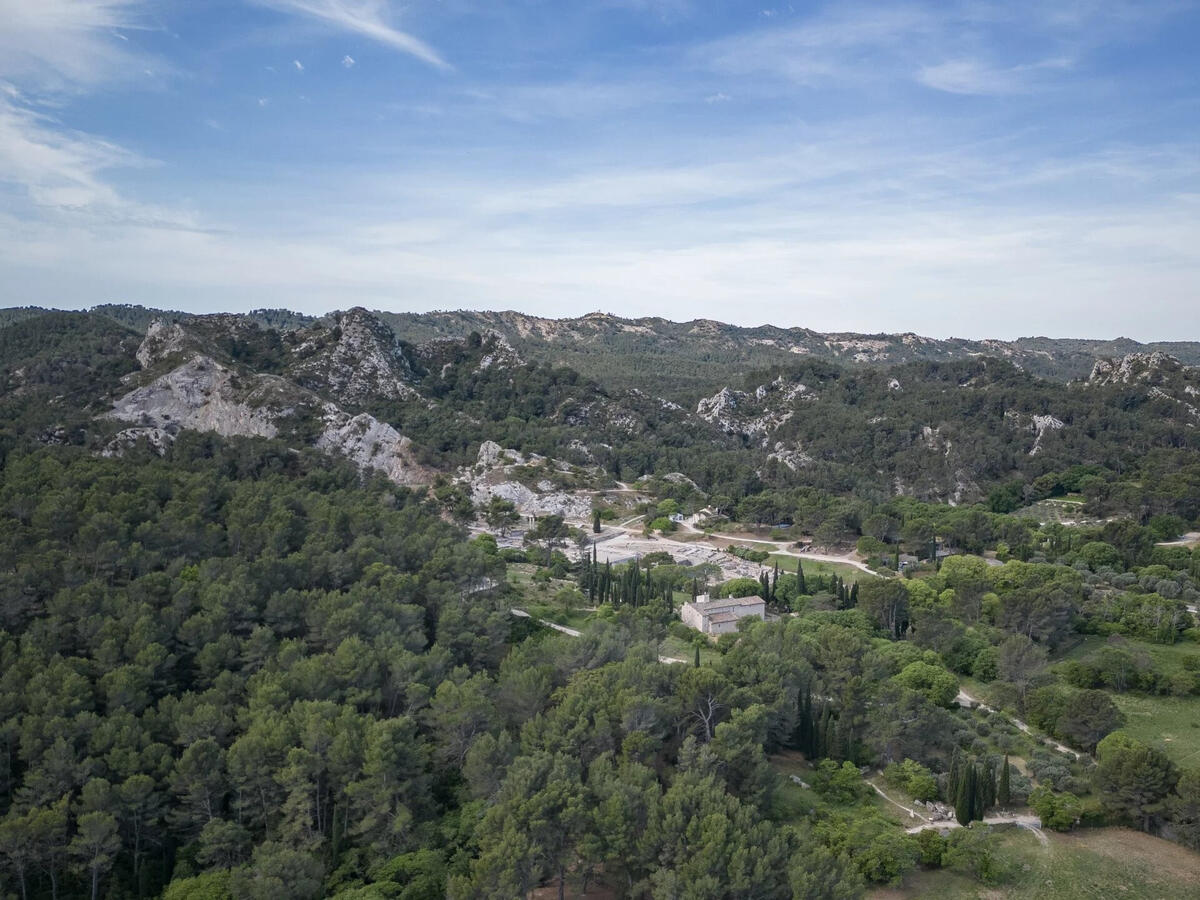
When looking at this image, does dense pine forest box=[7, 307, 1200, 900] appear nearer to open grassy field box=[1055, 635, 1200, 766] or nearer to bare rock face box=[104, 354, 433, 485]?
open grassy field box=[1055, 635, 1200, 766]

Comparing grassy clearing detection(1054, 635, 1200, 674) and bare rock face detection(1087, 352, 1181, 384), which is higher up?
bare rock face detection(1087, 352, 1181, 384)

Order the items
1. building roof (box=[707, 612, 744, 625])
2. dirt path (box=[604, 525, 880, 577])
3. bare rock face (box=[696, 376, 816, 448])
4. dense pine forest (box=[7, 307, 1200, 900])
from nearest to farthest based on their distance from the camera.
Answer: dense pine forest (box=[7, 307, 1200, 900]), building roof (box=[707, 612, 744, 625]), dirt path (box=[604, 525, 880, 577]), bare rock face (box=[696, 376, 816, 448])

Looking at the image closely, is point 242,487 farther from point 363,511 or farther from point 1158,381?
point 1158,381

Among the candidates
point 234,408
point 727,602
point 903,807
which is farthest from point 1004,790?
point 234,408

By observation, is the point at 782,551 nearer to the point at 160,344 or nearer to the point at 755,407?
the point at 755,407

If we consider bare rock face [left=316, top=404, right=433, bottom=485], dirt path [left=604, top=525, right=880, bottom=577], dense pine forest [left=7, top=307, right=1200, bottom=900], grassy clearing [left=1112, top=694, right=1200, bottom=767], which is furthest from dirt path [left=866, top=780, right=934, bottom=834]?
bare rock face [left=316, top=404, right=433, bottom=485]

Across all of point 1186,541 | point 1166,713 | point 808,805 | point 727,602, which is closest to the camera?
point 808,805

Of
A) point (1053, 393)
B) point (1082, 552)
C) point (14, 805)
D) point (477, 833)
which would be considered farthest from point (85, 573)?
point (1053, 393)
